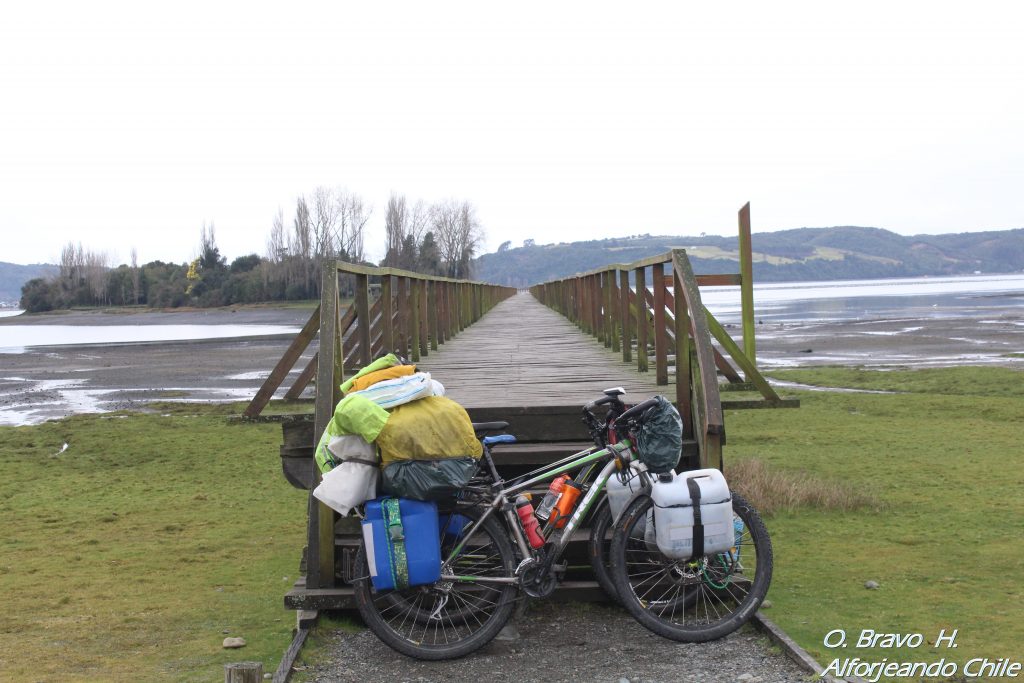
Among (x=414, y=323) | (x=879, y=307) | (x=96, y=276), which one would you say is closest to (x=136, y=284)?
(x=96, y=276)

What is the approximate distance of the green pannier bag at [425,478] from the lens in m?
4.70

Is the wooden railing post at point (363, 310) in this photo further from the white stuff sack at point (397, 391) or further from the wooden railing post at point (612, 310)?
the wooden railing post at point (612, 310)

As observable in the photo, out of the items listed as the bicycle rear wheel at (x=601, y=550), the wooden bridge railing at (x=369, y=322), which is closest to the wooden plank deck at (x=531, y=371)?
the wooden bridge railing at (x=369, y=322)

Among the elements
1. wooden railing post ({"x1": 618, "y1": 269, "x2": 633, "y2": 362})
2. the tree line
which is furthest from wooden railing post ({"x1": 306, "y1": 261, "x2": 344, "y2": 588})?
the tree line

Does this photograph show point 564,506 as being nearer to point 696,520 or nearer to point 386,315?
point 696,520

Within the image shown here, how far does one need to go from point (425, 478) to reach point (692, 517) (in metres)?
1.19

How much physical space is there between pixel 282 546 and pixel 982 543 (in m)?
5.49

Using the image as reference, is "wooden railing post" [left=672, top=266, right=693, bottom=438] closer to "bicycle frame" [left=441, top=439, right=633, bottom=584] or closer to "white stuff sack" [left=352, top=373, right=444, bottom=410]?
"bicycle frame" [left=441, top=439, right=633, bottom=584]

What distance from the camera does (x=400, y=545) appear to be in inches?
185

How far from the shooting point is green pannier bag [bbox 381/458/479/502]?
4.70 metres

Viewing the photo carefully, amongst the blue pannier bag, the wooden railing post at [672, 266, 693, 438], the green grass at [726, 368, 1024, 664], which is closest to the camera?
the blue pannier bag

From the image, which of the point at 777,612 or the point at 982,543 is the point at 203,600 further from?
the point at 982,543

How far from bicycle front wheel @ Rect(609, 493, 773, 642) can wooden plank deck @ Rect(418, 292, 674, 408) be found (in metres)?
1.50

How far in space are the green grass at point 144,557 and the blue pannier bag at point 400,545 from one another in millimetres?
1381
